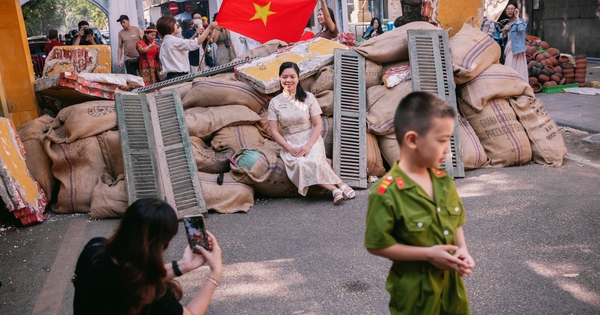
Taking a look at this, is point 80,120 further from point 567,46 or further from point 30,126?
point 567,46

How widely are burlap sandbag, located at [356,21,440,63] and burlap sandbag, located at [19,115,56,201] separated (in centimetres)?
361

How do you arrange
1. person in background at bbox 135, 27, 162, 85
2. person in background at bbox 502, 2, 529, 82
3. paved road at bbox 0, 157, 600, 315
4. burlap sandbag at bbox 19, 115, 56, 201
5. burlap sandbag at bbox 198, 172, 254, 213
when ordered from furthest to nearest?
1. person in background at bbox 502, 2, 529, 82
2. person in background at bbox 135, 27, 162, 85
3. burlap sandbag at bbox 19, 115, 56, 201
4. burlap sandbag at bbox 198, 172, 254, 213
5. paved road at bbox 0, 157, 600, 315

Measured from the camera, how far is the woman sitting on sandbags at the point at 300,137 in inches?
225

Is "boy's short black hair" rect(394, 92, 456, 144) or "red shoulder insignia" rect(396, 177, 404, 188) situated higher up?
"boy's short black hair" rect(394, 92, 456, 144)

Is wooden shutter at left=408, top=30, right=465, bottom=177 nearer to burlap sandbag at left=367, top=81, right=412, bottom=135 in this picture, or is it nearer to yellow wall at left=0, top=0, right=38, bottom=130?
burlap sandbag at left=367, top=81, right=412, bottom=135

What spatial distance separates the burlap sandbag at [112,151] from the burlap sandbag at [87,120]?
8 cm

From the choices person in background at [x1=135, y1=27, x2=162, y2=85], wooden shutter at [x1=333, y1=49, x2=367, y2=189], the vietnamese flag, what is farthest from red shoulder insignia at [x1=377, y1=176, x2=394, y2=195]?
person in background at [x1=135, y1=27, x2=162, y2=85]

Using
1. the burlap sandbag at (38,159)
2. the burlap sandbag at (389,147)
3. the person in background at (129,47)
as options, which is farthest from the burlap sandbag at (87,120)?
the person in background at (129,47)

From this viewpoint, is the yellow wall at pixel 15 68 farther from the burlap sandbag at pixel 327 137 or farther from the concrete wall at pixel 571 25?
the concrete wall at pixel 571 25

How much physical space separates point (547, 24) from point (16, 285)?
18.0 m

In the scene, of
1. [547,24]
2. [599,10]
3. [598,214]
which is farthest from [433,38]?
[547,24]

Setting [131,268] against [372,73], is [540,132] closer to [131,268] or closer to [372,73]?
[372,73]

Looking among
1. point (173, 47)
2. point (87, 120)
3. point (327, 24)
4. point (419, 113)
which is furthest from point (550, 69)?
point (419, 113)

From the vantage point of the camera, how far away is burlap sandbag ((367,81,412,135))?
645cm
